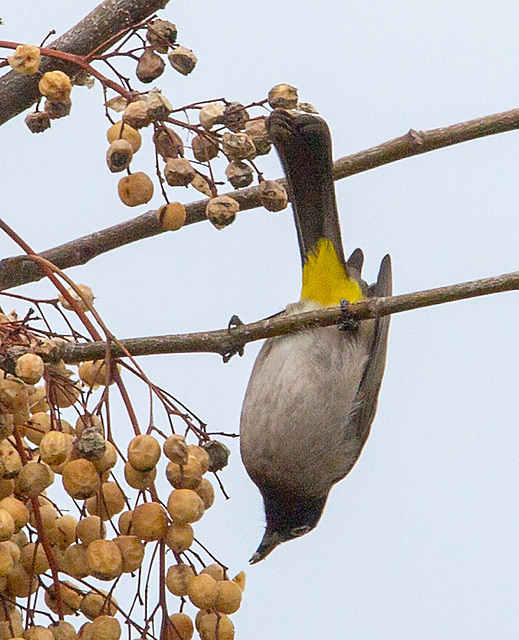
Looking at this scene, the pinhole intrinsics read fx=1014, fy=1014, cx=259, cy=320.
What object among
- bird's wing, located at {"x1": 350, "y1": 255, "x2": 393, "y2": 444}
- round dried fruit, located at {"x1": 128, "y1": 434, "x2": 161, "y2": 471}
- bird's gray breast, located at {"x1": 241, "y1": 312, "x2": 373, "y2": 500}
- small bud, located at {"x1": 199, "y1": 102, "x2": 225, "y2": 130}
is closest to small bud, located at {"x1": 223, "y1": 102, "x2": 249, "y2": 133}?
small bud, located at {"x1": 199, "y1": 102, "x2": 225, "y2": 130}

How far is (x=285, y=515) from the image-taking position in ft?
11.9

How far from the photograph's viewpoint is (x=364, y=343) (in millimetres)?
3594

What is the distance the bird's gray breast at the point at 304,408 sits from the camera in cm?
336

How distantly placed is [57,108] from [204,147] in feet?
0.87

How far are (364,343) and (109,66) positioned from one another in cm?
201

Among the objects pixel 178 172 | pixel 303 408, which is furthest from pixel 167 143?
pixel 303 408

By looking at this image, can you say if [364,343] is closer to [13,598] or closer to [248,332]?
[248,332]

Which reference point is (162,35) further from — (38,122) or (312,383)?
(312,383)

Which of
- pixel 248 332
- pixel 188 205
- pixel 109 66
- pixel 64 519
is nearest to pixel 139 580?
pixel 64 519

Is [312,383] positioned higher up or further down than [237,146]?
higher up

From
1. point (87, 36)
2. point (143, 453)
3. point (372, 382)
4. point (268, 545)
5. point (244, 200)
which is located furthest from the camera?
point (268, 545)

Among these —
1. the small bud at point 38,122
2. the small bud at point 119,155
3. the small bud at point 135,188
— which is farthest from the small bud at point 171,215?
the small bud at point 38,122

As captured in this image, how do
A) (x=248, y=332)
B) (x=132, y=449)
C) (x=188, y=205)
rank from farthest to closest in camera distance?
1. (x=188, y=205)
2. (x=248, y=332)
3. (x=132, y=449)

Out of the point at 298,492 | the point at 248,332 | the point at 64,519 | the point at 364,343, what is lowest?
the point at 64,519
